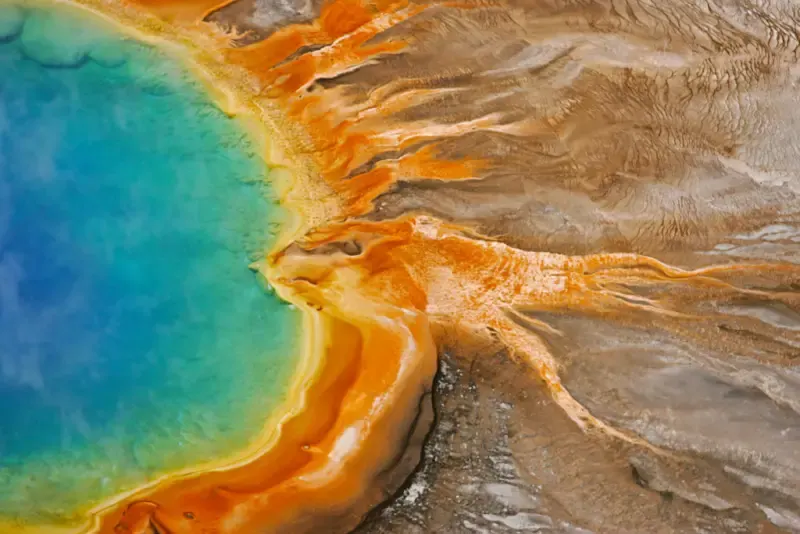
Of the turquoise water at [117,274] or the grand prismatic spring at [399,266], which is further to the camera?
the turquoise water at [117,274]

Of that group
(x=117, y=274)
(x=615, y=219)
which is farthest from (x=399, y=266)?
(x=117, y=274)

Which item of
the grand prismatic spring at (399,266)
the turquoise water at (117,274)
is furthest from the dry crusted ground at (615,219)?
the turquoise water at (117,274)

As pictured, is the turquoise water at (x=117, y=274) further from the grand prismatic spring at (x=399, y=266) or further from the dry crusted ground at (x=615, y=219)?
the dry crusted ground at (x=615, y=219)

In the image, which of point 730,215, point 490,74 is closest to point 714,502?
point 730,215

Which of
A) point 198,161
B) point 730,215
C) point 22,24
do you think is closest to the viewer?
point 730,215

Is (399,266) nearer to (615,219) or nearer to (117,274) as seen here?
(615,219)

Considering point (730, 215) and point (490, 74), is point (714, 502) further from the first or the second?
point (490, 74)
